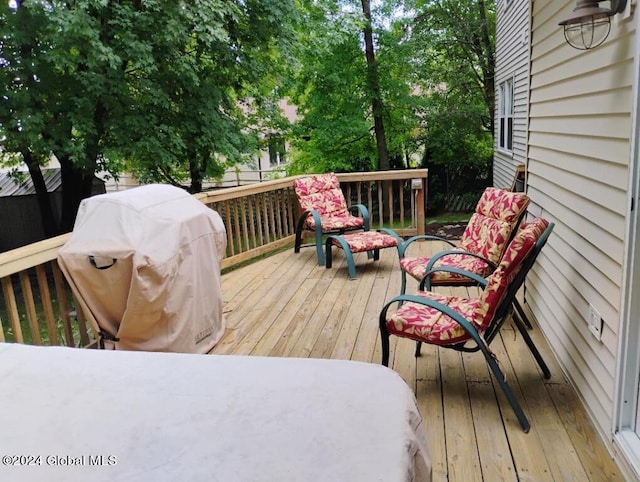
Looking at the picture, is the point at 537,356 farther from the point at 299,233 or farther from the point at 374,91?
the point at 374,91

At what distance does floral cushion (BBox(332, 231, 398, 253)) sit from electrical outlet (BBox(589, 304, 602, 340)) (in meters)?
2.52

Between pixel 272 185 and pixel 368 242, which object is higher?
pixel 272 185

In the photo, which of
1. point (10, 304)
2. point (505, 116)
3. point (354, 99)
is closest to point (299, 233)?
point (10, 304)

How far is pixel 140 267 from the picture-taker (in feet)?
8.77

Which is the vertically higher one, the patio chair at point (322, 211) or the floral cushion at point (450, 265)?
the patio chair at point (322, 211)

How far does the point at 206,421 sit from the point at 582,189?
2333 millimetres

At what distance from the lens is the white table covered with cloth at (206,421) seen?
3.66ft

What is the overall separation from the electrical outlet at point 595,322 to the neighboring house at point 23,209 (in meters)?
10.6

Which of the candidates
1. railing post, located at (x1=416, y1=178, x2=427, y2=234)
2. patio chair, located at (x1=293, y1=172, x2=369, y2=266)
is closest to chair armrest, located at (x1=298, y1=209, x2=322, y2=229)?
patio chair, located at (x1=293, y1=172, x2=369, y2=266)

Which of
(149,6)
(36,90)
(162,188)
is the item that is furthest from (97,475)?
(36,90)

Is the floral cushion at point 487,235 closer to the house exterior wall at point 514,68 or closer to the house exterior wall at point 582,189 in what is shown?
the house exterior wall at point 582,189

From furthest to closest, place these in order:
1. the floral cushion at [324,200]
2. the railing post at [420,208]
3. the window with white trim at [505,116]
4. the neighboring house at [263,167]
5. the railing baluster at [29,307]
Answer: the neighboring house at [263,167], the window with white trim at [505,116], the railing post at [420,208], the floral cushion at [324,200], the railing baluster at [29,307]

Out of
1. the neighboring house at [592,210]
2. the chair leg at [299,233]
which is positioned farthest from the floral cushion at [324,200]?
the neighboring house at [592,210]

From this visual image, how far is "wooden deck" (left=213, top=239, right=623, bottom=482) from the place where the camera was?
2.21 meters
